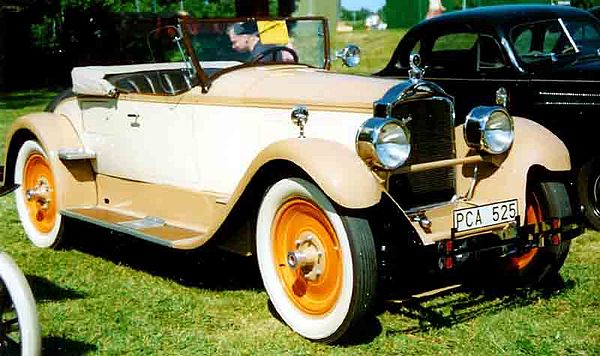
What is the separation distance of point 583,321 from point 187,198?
2.33 meters

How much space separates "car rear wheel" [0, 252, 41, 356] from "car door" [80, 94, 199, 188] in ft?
6.03

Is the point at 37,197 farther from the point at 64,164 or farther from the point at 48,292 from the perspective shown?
the point at 48,292

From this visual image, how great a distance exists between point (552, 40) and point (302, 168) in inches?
148

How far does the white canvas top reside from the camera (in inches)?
216

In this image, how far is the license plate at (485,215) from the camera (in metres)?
4.12

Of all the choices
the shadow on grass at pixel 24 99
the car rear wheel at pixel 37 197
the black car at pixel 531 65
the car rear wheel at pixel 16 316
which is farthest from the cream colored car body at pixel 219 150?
the shadow on grass at pixel 24 99

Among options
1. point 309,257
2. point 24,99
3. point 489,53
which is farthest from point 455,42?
point 24,99

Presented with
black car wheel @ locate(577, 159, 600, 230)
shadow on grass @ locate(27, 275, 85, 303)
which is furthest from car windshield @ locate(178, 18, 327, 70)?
black car wheel @ locate(577, 159, 600, 230)

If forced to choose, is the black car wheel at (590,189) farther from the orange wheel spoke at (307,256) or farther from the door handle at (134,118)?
the door handle at (134,118)

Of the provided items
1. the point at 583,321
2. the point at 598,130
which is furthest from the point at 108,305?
the point at 598,130

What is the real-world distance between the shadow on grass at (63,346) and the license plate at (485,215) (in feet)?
6.13

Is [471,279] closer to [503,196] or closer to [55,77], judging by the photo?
[503,196]

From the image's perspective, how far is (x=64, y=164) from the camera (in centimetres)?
576

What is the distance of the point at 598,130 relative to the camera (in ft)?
19.9
